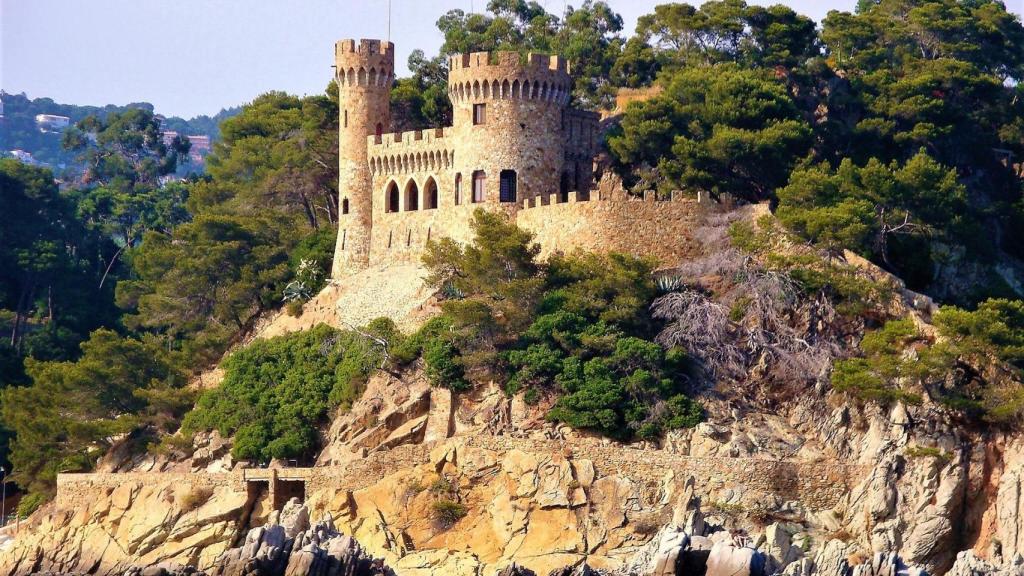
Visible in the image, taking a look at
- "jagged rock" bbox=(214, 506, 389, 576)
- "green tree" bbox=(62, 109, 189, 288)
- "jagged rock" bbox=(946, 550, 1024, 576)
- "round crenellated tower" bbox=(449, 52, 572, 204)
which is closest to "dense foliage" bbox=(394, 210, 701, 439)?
"round crenellated tower" bbox=(449, 52, 572, 204)

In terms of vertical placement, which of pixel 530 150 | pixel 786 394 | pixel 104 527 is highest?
pixel 530 150

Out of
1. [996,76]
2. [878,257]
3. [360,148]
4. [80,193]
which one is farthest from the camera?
[80,193]

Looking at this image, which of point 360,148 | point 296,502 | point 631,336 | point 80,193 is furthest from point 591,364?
point 80,193

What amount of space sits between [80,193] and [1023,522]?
61885 millimetres

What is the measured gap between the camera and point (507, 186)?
68.6 metres

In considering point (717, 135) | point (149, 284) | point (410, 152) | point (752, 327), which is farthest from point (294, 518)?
point (149, 284)

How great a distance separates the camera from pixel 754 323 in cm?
6275

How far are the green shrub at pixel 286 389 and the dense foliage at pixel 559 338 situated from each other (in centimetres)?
193

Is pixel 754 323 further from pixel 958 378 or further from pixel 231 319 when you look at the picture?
pixel 231 319

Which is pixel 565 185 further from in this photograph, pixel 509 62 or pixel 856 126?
pixel 856 126

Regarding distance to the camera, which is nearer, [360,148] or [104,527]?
[104,527]

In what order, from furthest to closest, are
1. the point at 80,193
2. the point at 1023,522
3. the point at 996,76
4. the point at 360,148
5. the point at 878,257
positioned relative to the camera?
the point at 80,193, the point at 996,76, the point at 360,148, the point at 878,257, the point at 1023,522

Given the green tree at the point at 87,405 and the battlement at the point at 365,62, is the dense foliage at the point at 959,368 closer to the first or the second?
the battlement at the point at 365,62

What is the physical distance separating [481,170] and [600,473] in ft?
43.4
